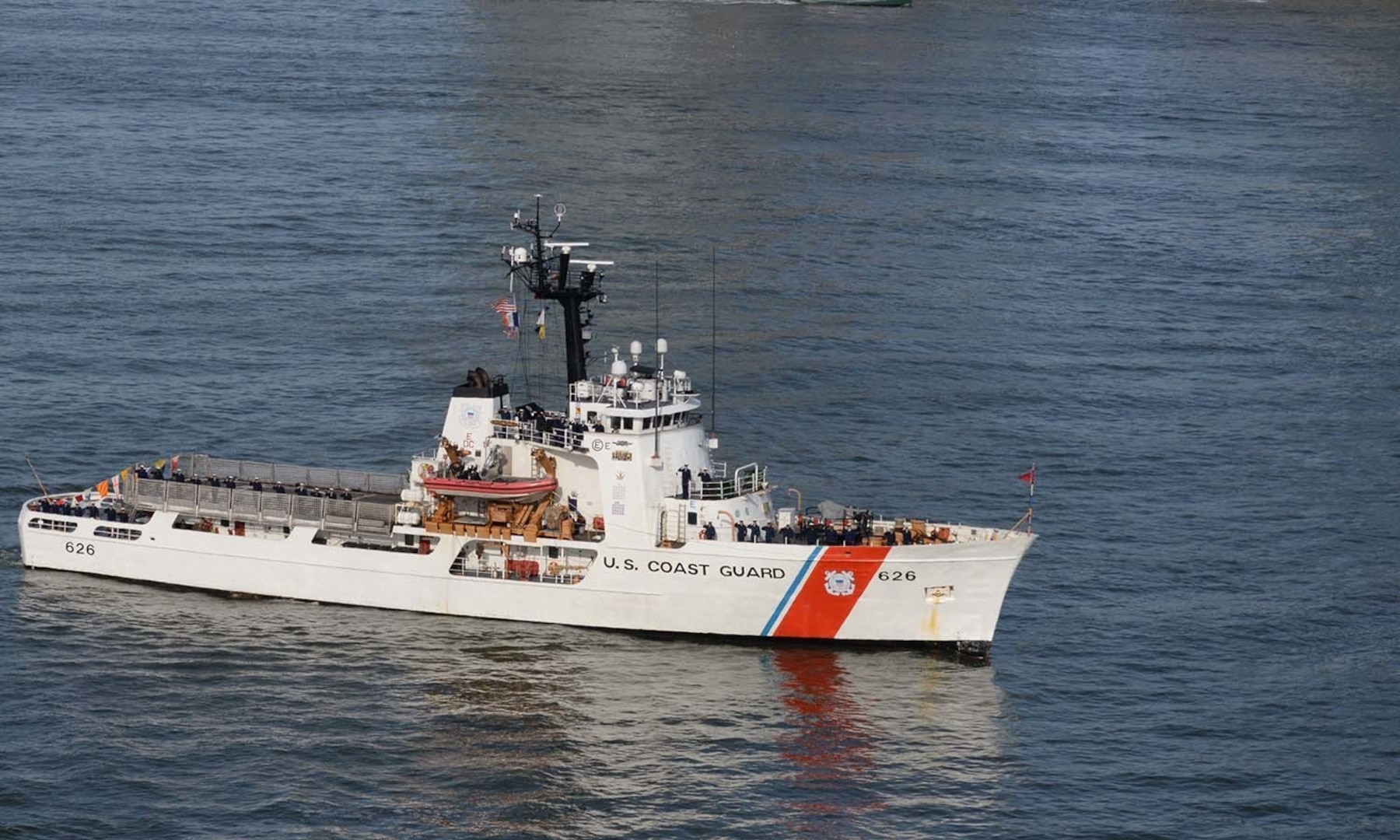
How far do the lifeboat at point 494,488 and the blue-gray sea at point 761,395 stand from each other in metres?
4.51

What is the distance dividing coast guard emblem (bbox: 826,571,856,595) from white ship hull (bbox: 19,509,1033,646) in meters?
0.04

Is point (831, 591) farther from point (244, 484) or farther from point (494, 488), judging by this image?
point (244, 484)

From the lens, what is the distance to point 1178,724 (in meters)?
73.5

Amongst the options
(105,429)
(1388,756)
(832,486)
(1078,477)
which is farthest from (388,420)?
(1388,756)

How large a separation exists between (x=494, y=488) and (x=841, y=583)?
12370 mm

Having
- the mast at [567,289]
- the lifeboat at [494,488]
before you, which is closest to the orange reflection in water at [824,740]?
the lifeboat at [494,488]

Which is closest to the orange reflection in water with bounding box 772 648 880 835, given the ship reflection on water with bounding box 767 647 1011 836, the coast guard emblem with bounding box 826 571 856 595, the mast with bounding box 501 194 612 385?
the ship reflection on water with bounding box 767 647 1011 836

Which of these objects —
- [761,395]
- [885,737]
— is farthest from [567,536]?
[761,395]

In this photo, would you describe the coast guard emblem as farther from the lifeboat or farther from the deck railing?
the deck railing

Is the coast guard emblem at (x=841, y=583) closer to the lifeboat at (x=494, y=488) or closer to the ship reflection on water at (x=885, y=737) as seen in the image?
the ship reflection on water at (x=885, y=737)

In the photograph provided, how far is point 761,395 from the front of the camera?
354 ft

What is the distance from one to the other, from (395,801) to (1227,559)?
36.1 meters

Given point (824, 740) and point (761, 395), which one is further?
point (761, 395)

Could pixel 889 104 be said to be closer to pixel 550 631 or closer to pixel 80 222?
pixel 80 222
